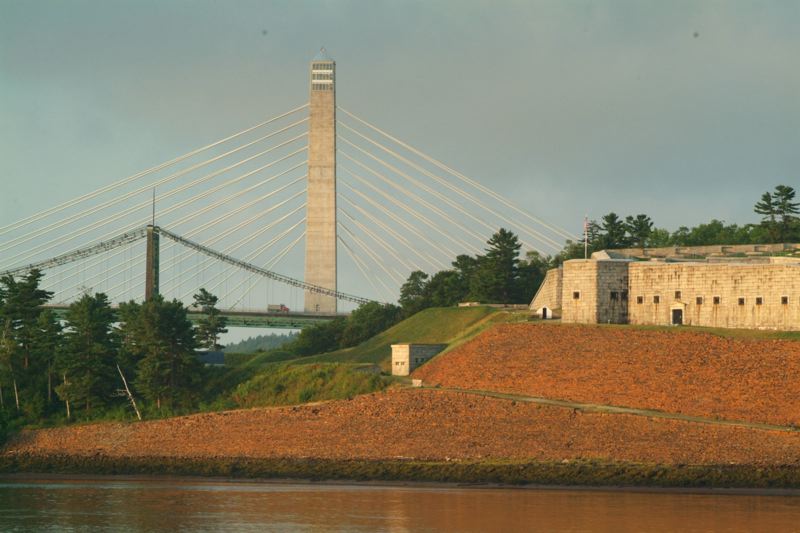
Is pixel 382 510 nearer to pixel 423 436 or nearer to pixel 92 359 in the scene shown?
pixel 423 436

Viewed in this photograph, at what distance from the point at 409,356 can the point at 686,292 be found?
52.8 ft

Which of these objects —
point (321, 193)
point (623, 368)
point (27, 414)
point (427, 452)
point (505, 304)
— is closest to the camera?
point (427, 452)

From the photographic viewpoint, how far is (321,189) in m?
101

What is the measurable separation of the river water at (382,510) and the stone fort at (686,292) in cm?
1591

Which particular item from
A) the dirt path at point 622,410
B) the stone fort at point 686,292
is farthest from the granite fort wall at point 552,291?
the dirt path at point 622,410

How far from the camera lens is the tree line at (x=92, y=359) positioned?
76000mm

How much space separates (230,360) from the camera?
94.2 m

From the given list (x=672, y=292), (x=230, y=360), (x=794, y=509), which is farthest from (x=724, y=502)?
(x=230, y=360)

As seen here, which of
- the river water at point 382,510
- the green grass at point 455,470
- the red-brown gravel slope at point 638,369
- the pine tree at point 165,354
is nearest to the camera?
the river water at point 382,510

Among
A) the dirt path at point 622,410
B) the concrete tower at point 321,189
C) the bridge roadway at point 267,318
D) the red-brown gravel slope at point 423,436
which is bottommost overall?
the red-brown gravel slope at point 423,436

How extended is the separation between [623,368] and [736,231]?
47437 mm

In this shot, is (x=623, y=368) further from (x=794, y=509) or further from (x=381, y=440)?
(x=794, y=509)

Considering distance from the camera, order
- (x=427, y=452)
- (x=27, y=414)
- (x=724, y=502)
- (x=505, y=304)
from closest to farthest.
→ (x=724, y=502), (x=427, y=452), (x=27, y=414), (x=505, y=304)

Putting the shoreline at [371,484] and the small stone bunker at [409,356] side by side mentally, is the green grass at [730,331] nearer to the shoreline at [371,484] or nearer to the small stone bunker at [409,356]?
the small stone bunker at [409,356]
